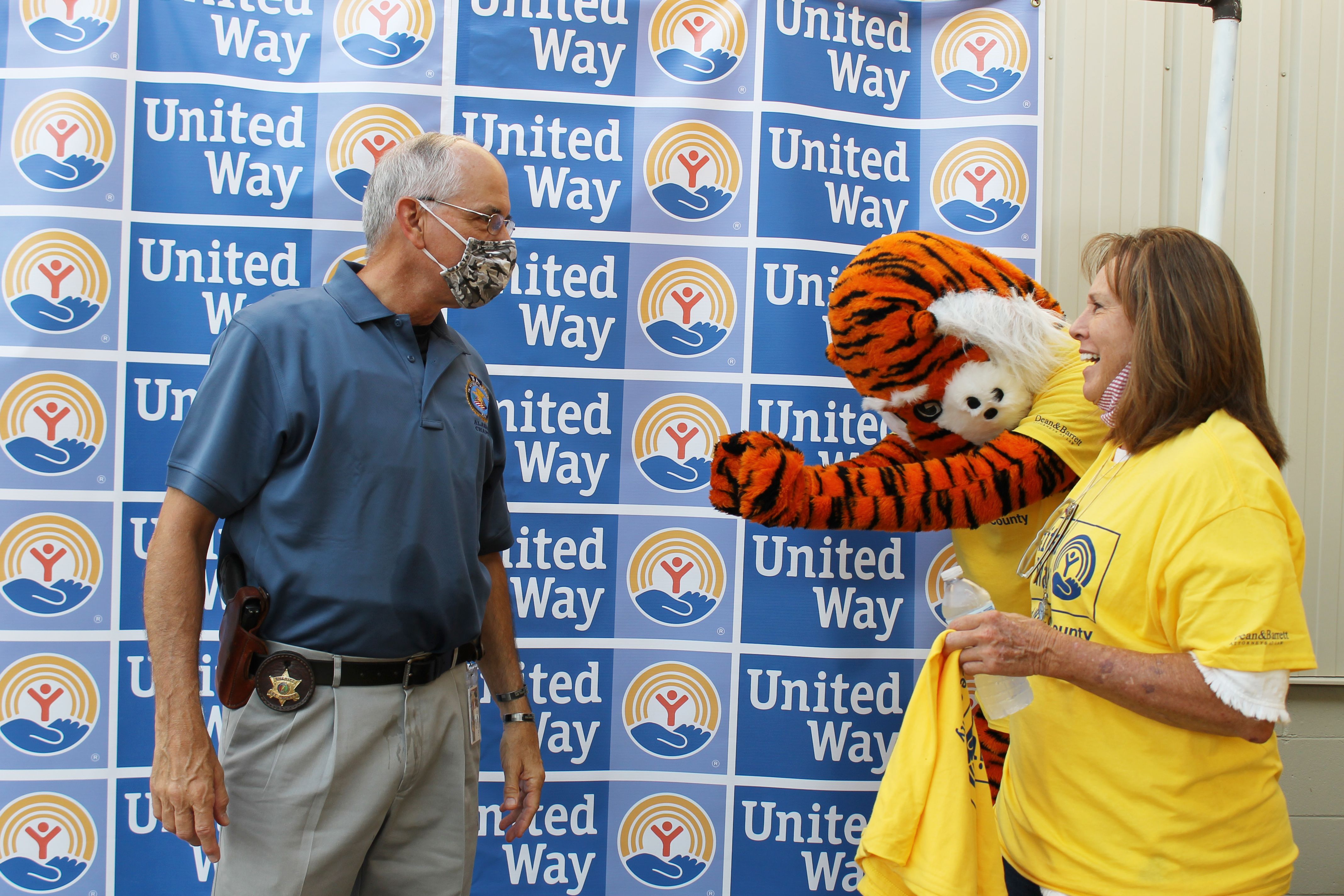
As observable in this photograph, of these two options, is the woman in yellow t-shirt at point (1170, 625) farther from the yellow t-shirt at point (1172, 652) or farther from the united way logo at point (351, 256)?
the united way logo at point (351, 256)

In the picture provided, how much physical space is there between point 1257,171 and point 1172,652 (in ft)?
6.05

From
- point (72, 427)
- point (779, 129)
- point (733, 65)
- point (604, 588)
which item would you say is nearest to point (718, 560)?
point (604, 588)

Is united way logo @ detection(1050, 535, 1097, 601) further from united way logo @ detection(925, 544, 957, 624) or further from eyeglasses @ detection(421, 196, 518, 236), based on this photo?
eyeglasses @ detection(421, 196, 518, 236)

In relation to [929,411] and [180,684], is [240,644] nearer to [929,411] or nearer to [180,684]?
[180,684]

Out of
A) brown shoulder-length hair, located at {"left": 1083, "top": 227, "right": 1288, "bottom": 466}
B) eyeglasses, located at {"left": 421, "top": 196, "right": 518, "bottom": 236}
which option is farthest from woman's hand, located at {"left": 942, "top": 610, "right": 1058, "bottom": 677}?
eyeglasses, located at {"left": 421, "top": 196, "right": 518, "bottom": 236}

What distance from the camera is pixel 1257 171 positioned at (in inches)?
95.0

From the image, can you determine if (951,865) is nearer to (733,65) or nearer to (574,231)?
(574,231)

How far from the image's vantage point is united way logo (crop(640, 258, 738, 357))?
7.14 feet

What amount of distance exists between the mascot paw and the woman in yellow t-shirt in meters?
0.45

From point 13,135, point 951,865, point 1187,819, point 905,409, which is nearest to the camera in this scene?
point 1187,819

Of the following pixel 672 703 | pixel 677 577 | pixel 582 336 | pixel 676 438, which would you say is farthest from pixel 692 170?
pixel 672 703

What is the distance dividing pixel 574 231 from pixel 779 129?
576mm

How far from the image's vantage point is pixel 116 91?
2051 mm

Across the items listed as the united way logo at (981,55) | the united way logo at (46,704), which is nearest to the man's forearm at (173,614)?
the united way logo at (46,704)
